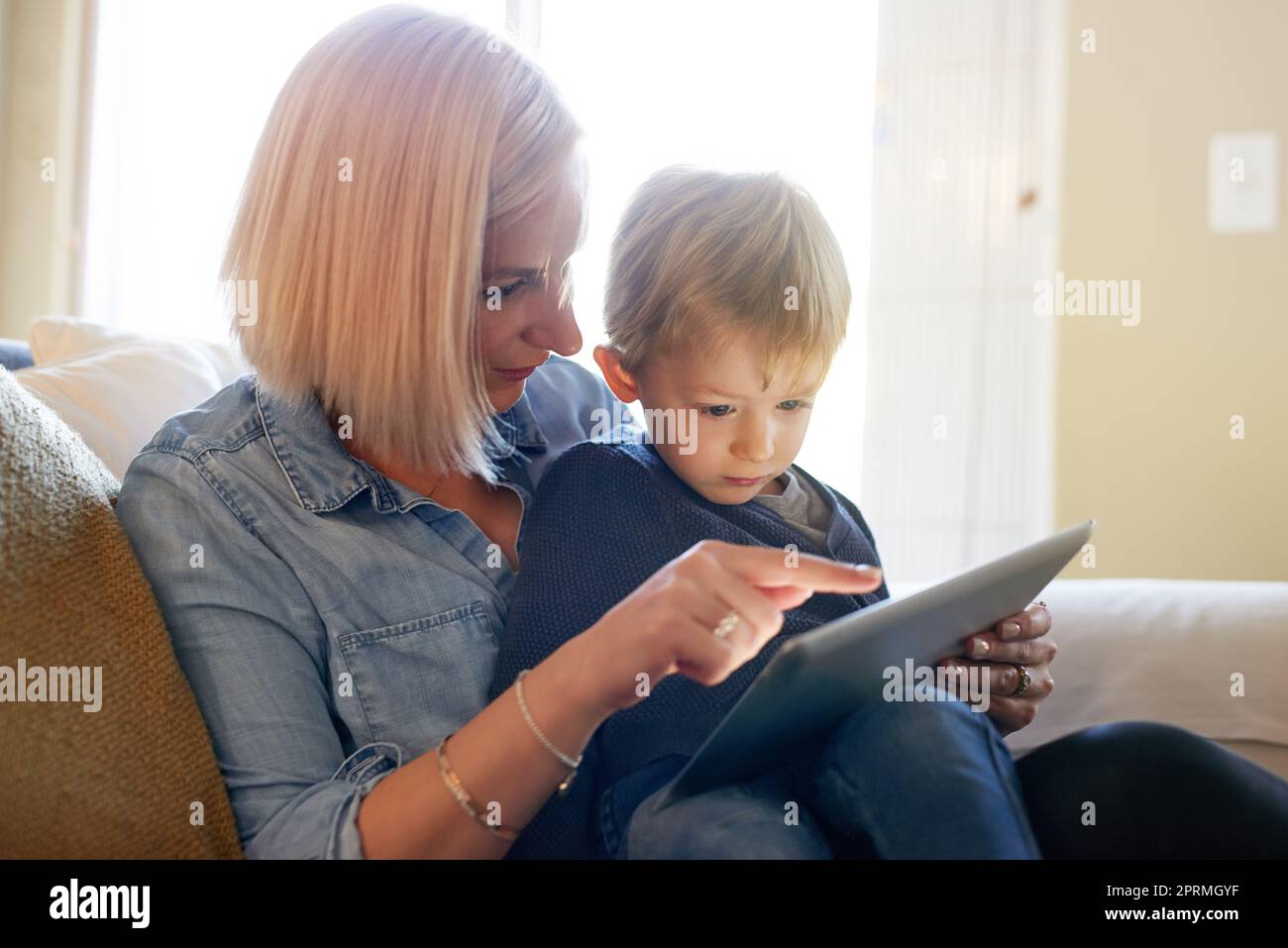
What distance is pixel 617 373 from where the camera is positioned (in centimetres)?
117

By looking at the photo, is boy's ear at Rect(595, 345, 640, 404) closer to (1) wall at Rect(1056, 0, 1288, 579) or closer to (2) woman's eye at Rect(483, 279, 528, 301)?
(2) woman's eye at Rect(483, 279, 528, 301)

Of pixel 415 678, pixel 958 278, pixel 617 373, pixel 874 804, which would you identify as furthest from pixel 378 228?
pixel 958 278

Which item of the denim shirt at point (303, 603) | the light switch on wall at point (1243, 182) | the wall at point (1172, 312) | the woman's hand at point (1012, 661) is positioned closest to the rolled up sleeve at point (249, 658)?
the denim shirt at point (303, 603)

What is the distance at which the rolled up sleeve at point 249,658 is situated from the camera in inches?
33.6

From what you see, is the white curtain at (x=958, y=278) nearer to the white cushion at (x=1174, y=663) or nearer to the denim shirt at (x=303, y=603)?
the white cushion at (x=1174, y=663)

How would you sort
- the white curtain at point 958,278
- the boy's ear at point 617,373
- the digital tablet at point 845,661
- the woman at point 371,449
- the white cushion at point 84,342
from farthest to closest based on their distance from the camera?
1. the white curtain at point 958,278
2. the white cushion at point 84,342
3. the boy's ear at point 617,373
4. the woman at point 371,449
5. the digital tablet at point 845,661

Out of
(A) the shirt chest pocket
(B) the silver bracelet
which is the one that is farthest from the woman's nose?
(B) the silver bracelet

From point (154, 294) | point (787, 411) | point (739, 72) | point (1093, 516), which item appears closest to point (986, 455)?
point (1093, 516)

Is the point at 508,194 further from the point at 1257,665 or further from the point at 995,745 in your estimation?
the point at 1257,665

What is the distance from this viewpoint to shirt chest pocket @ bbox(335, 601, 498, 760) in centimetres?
96

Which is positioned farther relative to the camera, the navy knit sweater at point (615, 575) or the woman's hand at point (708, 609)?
the navy knit sweater at point (615, 575)

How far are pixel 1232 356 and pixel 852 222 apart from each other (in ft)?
3.04

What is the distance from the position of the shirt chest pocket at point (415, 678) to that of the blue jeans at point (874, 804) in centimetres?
18

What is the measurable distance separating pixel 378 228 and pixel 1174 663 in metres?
1.03
